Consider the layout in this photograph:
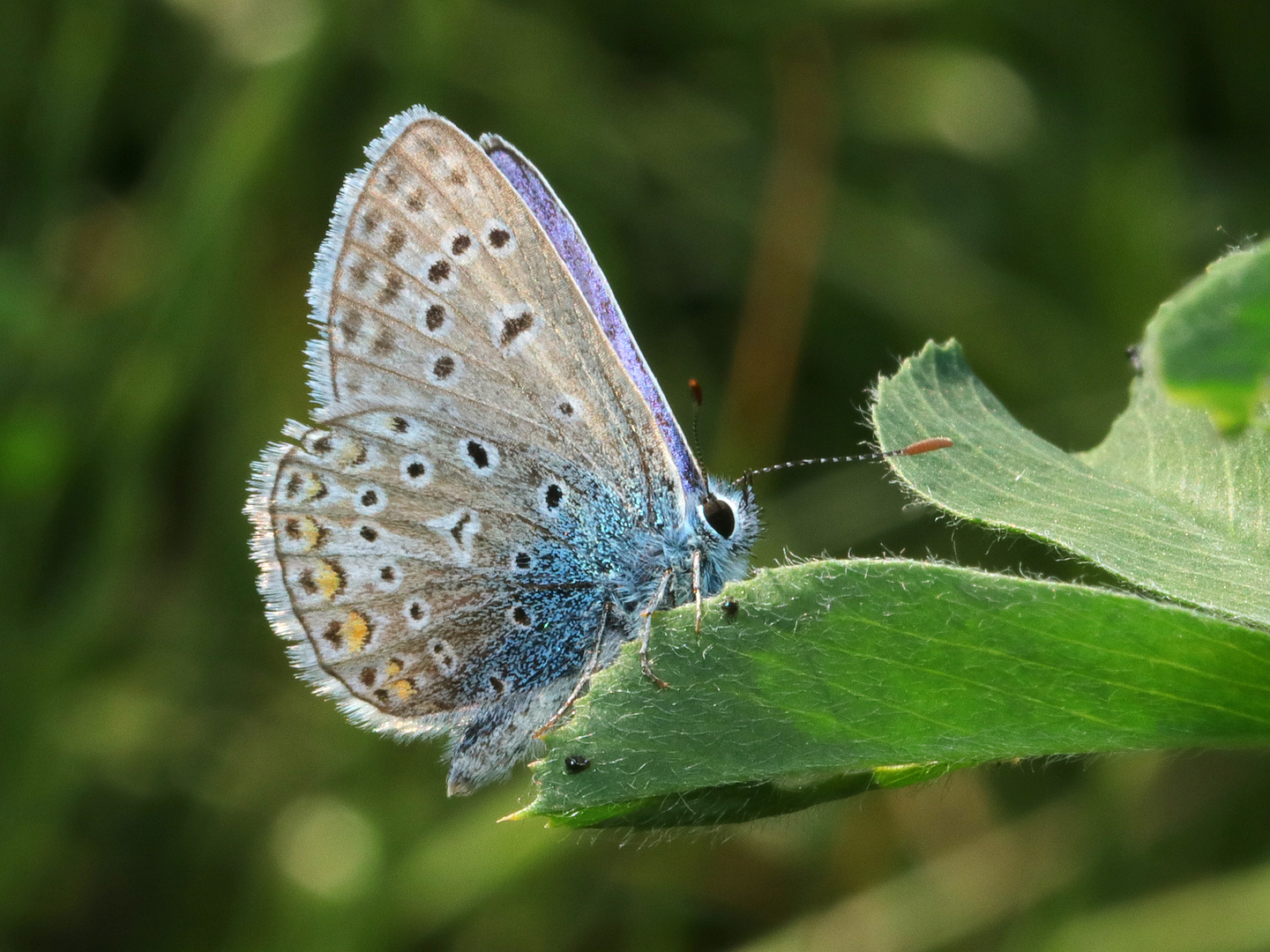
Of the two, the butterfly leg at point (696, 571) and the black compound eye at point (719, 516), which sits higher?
the black compound eye at point (719, 516)

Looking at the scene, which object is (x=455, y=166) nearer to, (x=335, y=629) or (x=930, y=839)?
(x=335, y=629)

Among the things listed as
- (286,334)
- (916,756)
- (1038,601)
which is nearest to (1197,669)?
(1038,601)

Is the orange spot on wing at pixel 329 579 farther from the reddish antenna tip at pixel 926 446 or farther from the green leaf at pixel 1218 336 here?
the green leaf at pixel 1218 336

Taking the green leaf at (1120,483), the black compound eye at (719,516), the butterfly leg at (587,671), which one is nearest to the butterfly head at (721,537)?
the black compound eye at (719,516)

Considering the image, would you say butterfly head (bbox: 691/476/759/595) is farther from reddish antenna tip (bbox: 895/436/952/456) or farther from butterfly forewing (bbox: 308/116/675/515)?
reddish antenna tip (bbox: 895/436/952/456)

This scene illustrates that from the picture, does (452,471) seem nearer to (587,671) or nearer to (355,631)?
(355,631)

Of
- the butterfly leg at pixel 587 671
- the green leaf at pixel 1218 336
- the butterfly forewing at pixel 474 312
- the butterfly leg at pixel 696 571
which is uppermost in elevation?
the butterfly forewing at pixel 474 312

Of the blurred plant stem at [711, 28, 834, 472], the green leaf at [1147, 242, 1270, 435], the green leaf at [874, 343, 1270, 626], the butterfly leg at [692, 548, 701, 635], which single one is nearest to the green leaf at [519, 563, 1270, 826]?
the green leaf at [874, 343, 1270, 626]
